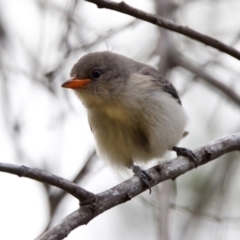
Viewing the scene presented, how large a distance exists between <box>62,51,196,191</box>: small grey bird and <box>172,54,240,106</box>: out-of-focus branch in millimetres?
500

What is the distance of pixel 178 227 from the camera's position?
5340mm

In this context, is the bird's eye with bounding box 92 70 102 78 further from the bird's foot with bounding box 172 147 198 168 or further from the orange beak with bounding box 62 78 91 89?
the bird's foot with bounding box 172 147 198 168

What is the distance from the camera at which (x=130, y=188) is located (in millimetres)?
2840

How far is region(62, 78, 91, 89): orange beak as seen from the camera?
368cm

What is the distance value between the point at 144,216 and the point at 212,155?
2.93 meters

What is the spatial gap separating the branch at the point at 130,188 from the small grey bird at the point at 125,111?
166mm

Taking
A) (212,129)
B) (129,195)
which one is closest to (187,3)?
(212,129)

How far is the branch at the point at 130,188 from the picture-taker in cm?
229

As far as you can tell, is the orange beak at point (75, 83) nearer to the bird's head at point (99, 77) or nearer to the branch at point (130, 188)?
the bird's head at point (99, 77)

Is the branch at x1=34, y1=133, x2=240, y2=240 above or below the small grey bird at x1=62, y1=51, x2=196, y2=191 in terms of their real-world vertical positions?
below

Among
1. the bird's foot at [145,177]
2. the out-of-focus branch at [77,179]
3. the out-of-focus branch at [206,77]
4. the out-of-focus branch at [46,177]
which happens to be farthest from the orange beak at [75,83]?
the out-of-focus branch at [46,177]

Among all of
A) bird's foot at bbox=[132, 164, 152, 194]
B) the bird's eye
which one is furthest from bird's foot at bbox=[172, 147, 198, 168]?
the bird's eye

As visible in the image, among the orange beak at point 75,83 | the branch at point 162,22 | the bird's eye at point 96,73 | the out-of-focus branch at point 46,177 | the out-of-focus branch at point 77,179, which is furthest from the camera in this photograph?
the bird's eye at point 96,73

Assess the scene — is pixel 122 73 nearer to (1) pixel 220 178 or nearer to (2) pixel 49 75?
(2) pixel 49 75
